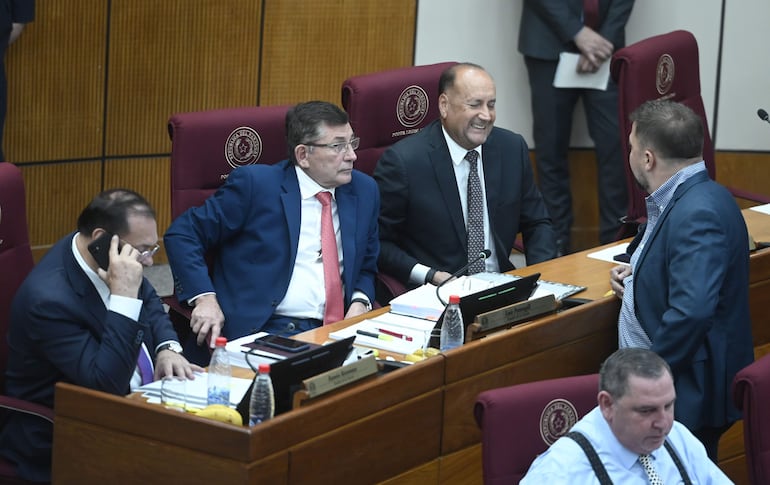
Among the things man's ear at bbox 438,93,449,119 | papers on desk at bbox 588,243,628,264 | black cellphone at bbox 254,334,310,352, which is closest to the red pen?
black cellphone at bbox 254,334,310,352

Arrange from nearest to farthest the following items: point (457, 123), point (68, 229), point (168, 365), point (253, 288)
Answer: point (168, 365) < point (253, 288) < point (457, 123) < point (68, 229)

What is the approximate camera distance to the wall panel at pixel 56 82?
17.4ft

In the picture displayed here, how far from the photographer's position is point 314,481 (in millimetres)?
3045

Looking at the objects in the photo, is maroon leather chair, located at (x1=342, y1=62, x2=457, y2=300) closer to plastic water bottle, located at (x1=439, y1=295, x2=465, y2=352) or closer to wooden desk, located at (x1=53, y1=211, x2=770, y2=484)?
wooden desk, located at (x1=53, y1=211, x2=770, y2=484)

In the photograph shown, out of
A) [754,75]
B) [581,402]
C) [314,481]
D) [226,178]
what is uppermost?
[754,75]

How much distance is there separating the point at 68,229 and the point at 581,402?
3.12m

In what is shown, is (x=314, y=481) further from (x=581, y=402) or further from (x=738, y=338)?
(x=738, y=338)

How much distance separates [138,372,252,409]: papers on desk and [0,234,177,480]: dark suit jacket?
7 cm

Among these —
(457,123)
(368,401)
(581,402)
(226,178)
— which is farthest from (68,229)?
(581,402)

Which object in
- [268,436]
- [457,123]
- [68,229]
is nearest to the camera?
[268,436]

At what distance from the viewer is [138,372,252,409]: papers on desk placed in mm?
3074

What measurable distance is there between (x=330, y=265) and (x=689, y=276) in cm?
123

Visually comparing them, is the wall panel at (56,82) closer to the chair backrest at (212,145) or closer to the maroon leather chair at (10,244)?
the chair backrest at (212,145)

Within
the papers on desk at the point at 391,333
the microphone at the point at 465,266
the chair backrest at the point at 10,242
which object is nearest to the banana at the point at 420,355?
the papers on desk at the point at 391,333
